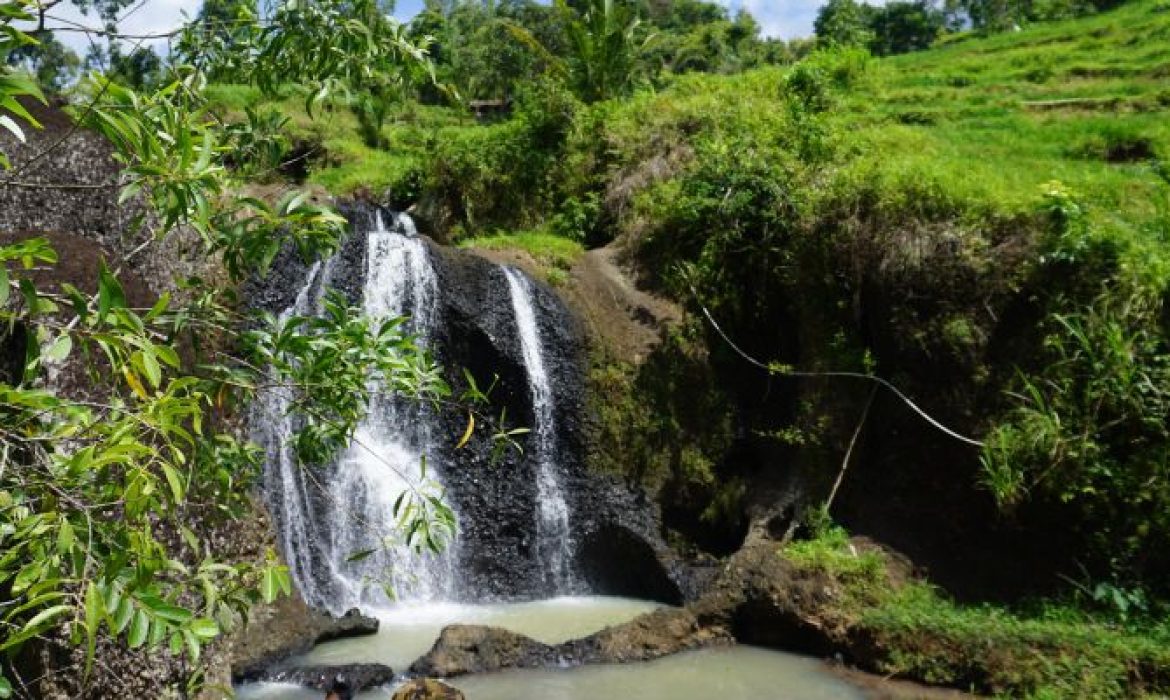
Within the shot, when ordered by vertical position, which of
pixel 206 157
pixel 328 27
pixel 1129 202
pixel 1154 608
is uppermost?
pixel 328 27

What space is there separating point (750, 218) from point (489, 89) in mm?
27886

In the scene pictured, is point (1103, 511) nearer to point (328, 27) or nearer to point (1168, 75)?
point (328, 27)

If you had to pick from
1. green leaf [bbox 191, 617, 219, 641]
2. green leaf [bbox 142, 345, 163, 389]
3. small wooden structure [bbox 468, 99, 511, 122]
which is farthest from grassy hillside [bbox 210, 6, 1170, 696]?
small wooden structure [bbox 468, 99, 511, 122]

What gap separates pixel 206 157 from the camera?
296 centimetres

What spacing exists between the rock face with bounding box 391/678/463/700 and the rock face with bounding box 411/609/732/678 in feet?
4.64

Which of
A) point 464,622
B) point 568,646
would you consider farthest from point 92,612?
point 464,622

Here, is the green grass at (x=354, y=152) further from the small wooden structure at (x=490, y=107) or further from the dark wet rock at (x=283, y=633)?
the small wooden structure at (x=490, y=107)

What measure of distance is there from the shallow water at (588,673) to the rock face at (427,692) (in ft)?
3.57

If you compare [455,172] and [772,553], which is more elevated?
[455,172]

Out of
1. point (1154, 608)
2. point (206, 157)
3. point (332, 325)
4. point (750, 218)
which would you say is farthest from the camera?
point (750, 218)

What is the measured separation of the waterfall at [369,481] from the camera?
1057 centimetres

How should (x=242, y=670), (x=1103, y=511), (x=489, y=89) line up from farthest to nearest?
(x=489, y=89) < (x=1103, y=511) < (x=242, y=670)

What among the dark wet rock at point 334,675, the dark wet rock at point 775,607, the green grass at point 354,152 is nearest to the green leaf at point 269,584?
the dark wet rock at point 334,675

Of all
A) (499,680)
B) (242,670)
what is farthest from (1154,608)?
(242,670)
